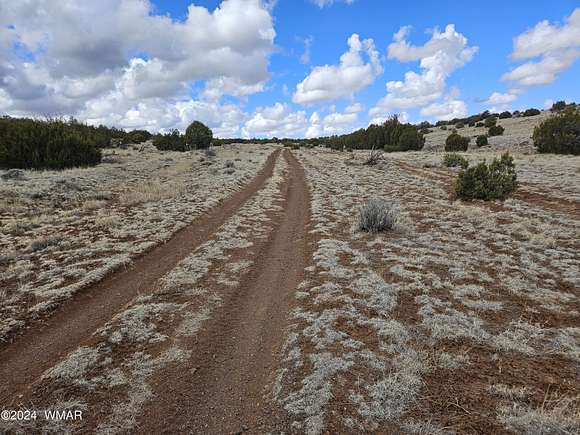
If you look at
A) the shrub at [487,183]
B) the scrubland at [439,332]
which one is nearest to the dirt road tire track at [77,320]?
the scrubland at [439,332]

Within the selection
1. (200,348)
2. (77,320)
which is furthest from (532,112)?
(77,320)

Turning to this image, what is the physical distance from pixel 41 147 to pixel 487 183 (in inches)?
1342

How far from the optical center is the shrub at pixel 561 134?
101 ft

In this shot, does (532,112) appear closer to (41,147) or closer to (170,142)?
(170,142)

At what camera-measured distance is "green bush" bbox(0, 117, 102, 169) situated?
1090 inches

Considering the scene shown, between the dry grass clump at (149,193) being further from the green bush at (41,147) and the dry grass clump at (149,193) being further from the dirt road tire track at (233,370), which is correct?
the dirt road tire track at (233,370)

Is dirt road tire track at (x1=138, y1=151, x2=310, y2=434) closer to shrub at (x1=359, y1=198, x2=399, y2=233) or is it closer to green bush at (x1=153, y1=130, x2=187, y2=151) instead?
shrub at (x1=359, y1=198, x2=399, y2=233)

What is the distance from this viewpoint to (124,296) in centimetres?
792

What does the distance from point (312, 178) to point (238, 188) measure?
7449mm

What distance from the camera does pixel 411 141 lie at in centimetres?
5338

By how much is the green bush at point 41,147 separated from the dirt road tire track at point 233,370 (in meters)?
28.6

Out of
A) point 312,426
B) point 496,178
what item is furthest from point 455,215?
point 312,426

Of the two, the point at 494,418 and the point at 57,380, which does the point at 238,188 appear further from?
the point at 494,418

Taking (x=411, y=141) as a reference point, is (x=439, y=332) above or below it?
below
